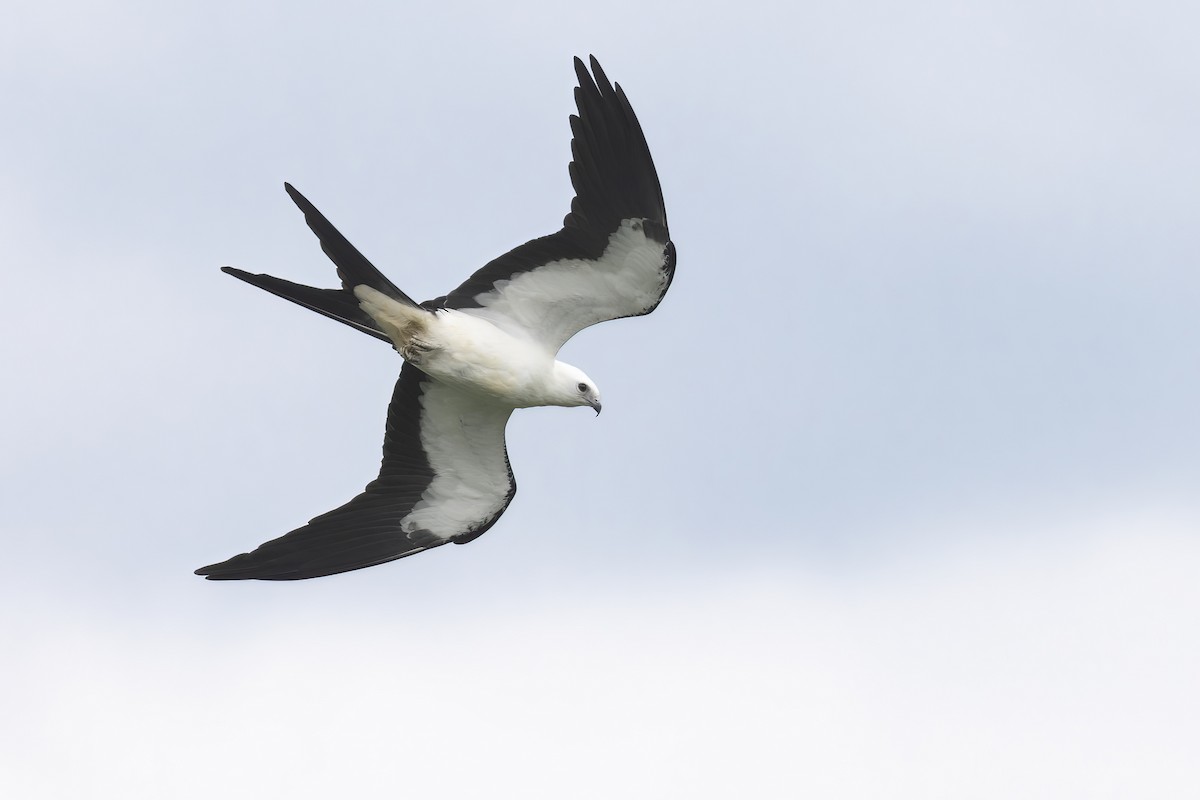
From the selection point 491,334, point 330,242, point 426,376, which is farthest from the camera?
point 426,376

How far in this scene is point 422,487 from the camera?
567 inches

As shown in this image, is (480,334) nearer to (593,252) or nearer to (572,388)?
(572,388)

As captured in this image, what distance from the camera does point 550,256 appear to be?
12.9 meters

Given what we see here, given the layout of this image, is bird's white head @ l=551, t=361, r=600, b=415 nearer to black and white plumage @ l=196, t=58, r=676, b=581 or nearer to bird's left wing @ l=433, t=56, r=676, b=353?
black and white plumage @ l=196, t=58, r=676, b=581

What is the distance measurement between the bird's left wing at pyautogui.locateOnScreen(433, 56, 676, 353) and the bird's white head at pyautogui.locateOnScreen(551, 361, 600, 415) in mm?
288

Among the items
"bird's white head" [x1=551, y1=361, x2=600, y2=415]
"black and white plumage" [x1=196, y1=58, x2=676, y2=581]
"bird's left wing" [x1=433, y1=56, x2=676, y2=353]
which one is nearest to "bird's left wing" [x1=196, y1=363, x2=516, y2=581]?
"black and white plumage" [x1=196, y1=58, x2=676, y2=581]

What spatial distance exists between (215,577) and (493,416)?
2.63 m

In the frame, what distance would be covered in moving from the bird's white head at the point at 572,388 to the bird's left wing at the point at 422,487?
0.79 meters

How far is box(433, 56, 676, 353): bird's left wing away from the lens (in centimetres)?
1230

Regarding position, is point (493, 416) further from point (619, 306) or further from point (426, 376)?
point (619, 306)

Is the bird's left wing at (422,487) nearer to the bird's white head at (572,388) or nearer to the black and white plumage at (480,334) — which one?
the black and white plumage at (480,334)

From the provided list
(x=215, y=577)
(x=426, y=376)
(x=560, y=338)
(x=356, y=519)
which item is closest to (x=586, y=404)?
(x=560, y=338)

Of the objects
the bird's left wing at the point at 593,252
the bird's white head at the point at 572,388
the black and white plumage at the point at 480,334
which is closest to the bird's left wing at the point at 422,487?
the black and white plumage at the point at 480,334

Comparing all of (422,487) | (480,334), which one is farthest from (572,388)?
(422,487)
